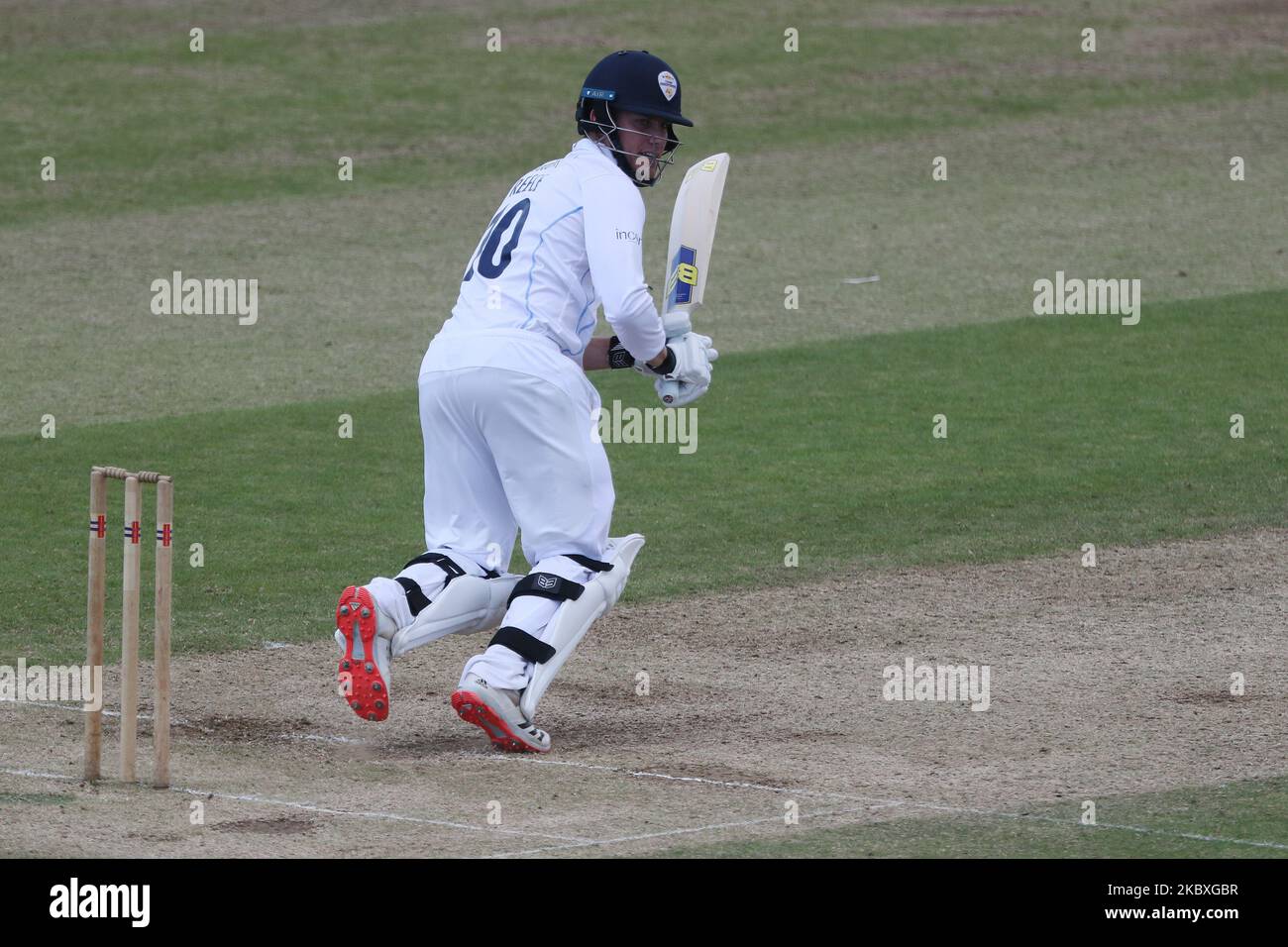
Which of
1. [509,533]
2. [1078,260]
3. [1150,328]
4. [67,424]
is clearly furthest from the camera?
[1078,260]

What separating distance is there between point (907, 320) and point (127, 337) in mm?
5967

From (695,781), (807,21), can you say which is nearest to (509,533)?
(695,781)

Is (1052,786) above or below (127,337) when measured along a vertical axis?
below

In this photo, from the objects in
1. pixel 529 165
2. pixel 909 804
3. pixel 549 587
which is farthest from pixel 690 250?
pixel 529 165

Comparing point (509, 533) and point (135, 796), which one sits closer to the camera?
point (135, 796)

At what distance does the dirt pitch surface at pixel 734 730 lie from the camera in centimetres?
638

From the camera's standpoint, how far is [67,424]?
13.0m

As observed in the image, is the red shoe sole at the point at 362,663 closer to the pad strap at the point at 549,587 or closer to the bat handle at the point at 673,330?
the pad strap at the point at 549,587

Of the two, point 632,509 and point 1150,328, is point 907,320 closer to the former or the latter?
point 1150,328

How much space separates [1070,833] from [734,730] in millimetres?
1784

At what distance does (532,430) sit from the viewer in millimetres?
7277

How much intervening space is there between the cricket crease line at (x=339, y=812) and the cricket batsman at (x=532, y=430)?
1.92 feet

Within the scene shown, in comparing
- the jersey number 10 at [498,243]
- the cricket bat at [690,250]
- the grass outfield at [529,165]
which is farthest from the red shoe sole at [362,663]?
the grass outfield at [529,165]

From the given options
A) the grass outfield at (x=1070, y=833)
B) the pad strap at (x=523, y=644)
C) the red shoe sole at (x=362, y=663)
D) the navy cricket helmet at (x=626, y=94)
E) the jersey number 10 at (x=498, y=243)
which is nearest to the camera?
the grass outfield at (x=1070, y=833)
